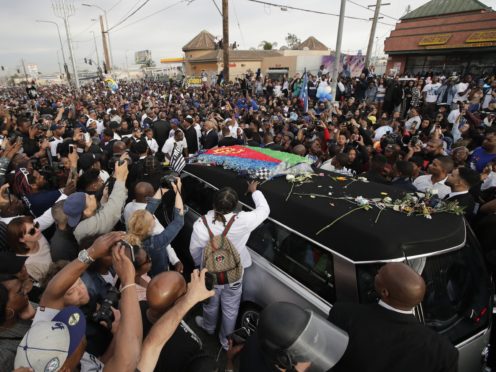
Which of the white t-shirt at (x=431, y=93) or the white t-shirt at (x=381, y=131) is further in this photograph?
the white t-shirt at (x=431, y=93)

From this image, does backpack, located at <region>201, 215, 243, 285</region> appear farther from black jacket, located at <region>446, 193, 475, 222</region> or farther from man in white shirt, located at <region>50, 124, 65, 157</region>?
man in white shirt, located at <region>50, 124, 65, 157</region>

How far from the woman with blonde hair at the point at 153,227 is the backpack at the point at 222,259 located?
19.7 inches

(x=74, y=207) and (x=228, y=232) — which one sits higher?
(x=74, y=207)

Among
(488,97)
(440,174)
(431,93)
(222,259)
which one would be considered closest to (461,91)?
(488,97)

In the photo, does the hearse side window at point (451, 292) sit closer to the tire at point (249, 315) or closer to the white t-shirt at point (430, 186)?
the tire at point (249, 315)

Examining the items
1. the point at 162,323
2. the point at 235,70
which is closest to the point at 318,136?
the point at 162,323

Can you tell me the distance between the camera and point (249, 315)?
129 inches

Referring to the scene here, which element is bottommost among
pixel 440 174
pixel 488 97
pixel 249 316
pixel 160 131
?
pixel 249 316

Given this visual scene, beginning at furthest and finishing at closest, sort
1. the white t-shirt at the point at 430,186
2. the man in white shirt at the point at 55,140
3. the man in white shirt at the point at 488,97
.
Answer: the man in white shirt at the point at 488,97 < the man in white shirt at the point at 55,140 < the white t-shirt at the point at 430,186

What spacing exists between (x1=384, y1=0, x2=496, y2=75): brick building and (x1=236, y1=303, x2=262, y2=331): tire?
21181mm

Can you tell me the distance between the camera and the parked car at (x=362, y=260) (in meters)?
2.26

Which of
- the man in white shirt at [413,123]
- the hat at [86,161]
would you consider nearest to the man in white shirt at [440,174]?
the man in white shirt at [413,123]

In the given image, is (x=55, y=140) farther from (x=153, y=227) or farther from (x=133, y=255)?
(x=133, y=255)

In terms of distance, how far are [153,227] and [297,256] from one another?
1.45 m
